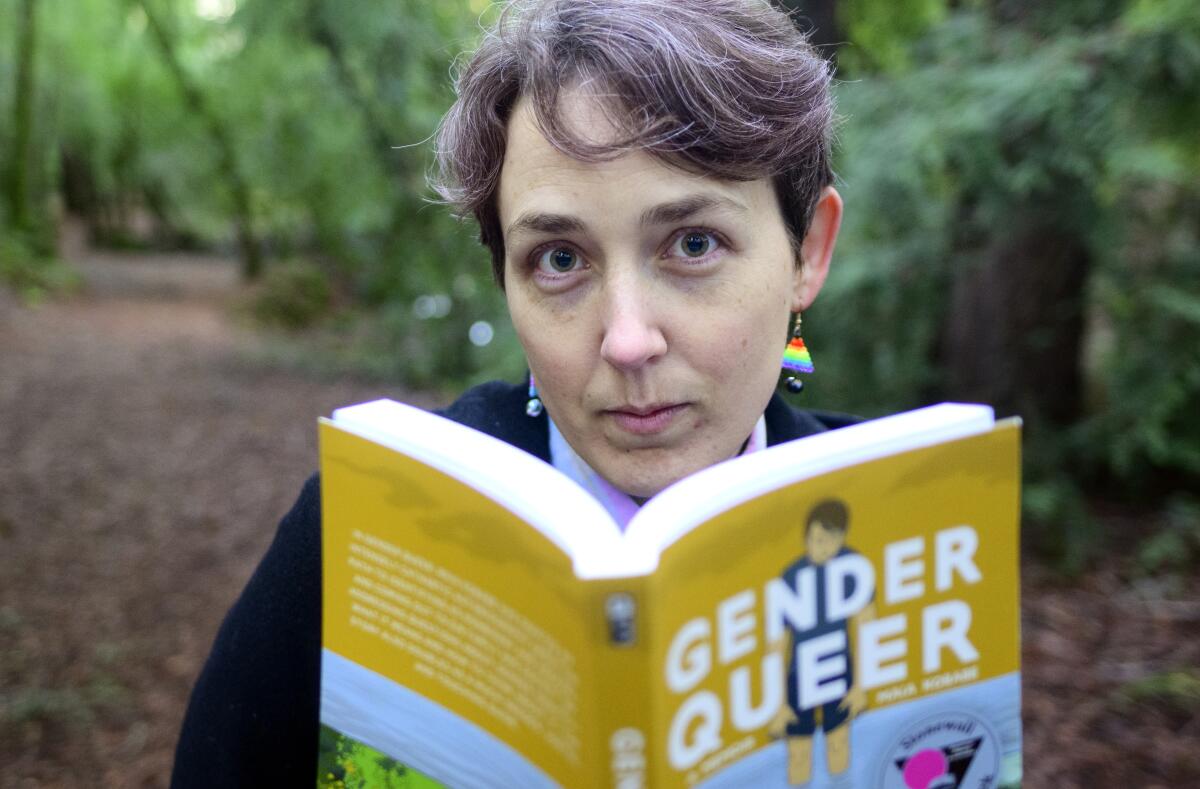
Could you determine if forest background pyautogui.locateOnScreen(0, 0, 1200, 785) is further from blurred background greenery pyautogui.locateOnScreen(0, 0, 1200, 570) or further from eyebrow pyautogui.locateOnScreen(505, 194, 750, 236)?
eyebrow pyautogui.locateOnScreen(505, 194, 750, 236)

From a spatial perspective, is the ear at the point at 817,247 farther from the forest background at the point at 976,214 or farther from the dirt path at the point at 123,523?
the dirt path at the point at 123,523

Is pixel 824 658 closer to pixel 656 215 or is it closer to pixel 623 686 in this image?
pixel 623 686

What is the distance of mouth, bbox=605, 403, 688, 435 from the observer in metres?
1.14

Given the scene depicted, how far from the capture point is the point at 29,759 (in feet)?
11.1

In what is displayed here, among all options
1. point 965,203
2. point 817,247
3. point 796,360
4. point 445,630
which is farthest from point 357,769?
point 965,203

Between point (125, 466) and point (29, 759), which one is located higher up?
point (125, 466)

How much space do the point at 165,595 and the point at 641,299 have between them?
14.3 feet

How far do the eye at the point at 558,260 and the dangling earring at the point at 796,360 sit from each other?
367 millimetres

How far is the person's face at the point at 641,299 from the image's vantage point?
109 cm

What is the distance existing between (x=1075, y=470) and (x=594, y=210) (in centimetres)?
429

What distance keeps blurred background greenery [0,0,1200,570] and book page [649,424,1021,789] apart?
107cm

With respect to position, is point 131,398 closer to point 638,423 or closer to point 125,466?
point 125,466

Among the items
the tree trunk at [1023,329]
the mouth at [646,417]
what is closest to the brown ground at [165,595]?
the tree trunk at [1023,329]

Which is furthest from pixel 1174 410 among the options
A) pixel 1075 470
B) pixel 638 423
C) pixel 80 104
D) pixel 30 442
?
pixel 80 104
